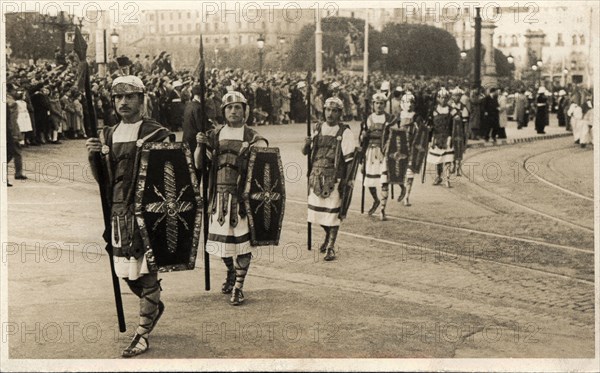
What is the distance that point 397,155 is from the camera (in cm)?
1373

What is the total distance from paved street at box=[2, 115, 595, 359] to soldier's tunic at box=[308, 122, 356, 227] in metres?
0.57

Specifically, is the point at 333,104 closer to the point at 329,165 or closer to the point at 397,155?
the point at 329,165

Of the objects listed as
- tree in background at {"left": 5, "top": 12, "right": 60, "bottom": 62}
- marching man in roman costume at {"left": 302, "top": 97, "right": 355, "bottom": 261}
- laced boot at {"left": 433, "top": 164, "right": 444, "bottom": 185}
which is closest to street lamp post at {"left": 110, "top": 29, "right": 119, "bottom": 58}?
tree in background at {"left": 5, "top": 12, "right": 60, "bottom": 62}

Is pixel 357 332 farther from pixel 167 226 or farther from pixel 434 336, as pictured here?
pixel 167 226

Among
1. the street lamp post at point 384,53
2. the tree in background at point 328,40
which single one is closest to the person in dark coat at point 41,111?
the tree in background at point 328,40

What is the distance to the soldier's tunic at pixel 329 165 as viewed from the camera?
10617 millimetres

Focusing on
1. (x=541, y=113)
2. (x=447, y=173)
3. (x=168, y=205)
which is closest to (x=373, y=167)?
(x=447, y=173)

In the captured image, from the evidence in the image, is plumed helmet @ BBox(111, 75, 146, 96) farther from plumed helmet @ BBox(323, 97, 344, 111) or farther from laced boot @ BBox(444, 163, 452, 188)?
laced boot @ BBox(444, 163, 452, 188)

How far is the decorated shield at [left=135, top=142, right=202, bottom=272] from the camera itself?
699cm

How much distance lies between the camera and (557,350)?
7422mm

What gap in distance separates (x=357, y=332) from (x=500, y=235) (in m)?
5.27

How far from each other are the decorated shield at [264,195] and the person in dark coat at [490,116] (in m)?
20.2

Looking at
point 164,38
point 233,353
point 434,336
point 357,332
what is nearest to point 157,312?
point 233,353

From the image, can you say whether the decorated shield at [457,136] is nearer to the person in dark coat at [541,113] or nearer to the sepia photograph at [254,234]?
the sepia photograph at [254,234]
